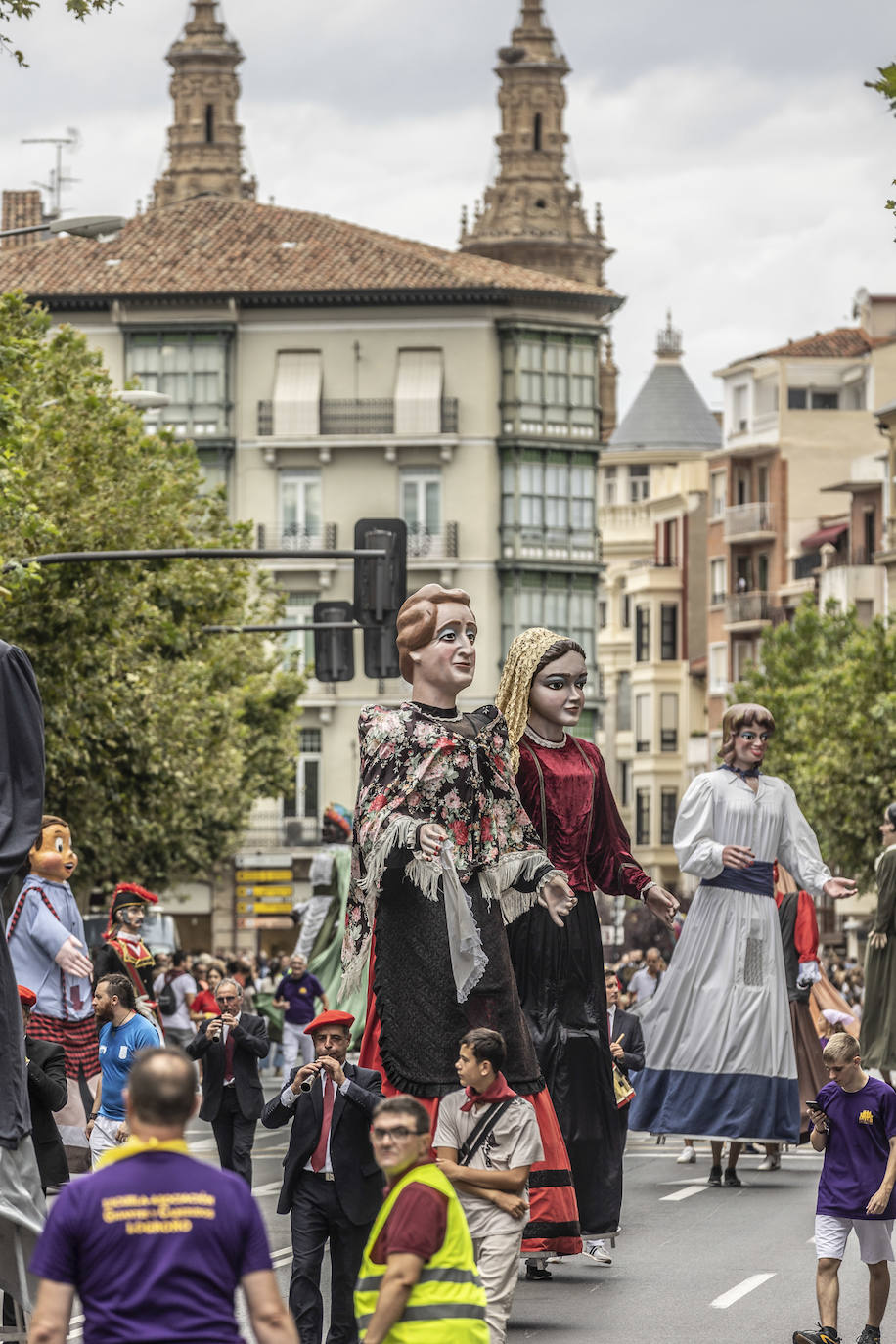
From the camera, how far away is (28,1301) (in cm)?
930

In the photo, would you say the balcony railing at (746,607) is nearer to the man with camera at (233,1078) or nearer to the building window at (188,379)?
the building window at (188,379)

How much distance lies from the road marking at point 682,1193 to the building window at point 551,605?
64353 mm

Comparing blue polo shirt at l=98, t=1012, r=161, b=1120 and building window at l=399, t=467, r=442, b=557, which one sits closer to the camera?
blue polo shirt at l=98, t=1012, r=161, b=1120

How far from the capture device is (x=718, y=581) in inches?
4070

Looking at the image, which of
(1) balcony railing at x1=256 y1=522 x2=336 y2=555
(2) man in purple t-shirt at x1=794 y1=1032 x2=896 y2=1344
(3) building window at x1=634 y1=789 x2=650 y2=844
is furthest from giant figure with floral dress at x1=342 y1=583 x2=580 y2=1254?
(3) building window at x1=634 y1=789 x2=650 y2=844

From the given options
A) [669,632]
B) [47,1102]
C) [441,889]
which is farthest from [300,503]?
[441,889]

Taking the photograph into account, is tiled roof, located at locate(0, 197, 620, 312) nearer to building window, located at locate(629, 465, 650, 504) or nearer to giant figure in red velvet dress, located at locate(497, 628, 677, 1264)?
building window, located at locate(629, 465, 650, 504)

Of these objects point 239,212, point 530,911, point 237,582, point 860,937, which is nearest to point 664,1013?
point 530,911

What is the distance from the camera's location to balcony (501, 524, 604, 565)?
8169 centimetres

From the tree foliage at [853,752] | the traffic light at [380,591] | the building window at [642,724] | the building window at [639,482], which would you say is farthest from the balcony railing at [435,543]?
the building window at [639,482]

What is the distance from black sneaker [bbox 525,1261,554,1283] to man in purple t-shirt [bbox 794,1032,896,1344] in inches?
70.7

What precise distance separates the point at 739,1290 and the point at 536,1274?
3.09ft

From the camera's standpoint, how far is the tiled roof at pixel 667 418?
5856 inches

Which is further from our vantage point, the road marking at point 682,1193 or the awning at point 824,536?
the awning at point 824,536
